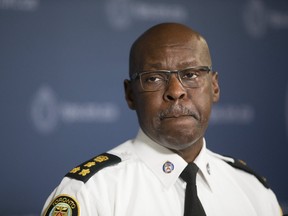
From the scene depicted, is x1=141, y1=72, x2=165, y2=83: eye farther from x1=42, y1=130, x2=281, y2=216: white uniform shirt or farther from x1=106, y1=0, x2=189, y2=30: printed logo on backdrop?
x1=106, y1=0, x2=189, y2=30: printed logo on backdrop

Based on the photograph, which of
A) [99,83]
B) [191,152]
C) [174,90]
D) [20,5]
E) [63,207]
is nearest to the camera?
[63,207]

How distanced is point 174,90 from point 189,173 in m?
0.24

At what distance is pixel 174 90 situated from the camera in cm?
132

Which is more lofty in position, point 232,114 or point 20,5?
point 20,5

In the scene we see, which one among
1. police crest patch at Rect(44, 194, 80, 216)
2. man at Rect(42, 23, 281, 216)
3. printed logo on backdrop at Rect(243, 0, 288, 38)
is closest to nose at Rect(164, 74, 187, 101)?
man at Rect(42, 23, 281, 216)

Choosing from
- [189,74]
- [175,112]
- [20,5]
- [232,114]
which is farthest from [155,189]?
[232,114]

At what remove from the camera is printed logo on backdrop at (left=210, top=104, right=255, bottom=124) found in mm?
2582

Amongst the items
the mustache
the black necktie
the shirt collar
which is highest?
the mustache

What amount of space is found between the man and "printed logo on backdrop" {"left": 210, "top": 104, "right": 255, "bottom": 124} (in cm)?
112

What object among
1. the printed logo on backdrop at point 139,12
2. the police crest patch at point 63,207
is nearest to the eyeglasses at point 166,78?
the police crest patch at point 63,207

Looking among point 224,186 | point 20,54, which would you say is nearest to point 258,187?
point 224,186

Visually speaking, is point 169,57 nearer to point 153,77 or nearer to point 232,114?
point 153,77

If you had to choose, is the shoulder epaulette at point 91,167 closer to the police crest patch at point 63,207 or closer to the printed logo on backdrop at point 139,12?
the police crest patch at point 63,207

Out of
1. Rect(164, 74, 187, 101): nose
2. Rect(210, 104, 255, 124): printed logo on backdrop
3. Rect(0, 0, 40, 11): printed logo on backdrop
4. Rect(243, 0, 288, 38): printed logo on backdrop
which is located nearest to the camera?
Rect(164, 74, 187, 101): nose
